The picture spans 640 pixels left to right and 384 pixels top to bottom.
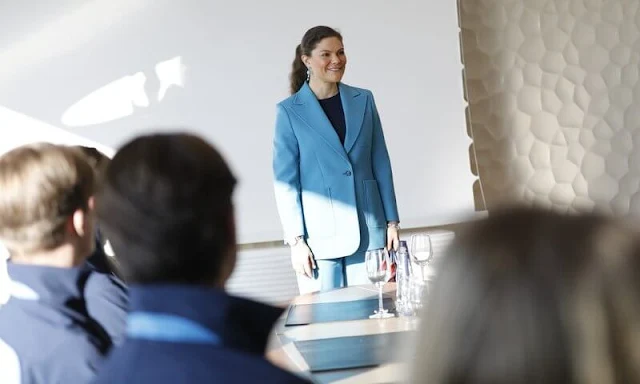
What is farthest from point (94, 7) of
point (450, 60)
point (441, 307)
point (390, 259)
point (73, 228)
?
point (441, 307)

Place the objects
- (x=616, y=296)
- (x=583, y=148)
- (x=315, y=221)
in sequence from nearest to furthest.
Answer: (x=616, y=296) < (x=583, y=148) < (x=315, y=221)

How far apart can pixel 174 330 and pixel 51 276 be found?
0.69 metres

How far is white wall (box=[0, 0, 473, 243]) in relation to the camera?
4.82 metres

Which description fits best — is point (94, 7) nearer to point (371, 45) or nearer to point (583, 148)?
point (371, 45)

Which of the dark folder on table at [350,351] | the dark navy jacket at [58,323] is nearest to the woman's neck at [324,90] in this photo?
the dark folder on table at [350,351]

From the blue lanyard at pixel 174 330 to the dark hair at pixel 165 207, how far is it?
0.07 meters

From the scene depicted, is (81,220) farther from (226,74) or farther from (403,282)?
(226,74)

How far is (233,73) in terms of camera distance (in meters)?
4.87

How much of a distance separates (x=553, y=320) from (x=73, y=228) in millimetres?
1310

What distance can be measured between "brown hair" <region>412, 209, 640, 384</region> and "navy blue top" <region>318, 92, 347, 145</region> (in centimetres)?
314

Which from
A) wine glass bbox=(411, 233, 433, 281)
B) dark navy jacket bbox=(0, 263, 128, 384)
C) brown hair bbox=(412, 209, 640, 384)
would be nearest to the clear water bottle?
wine glass bbox=(411, 233, 433, 281)

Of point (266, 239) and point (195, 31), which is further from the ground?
point (195, 31)

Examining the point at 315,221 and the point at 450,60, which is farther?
the point at 450,60

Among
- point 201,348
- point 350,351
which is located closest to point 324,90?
point 350,351
